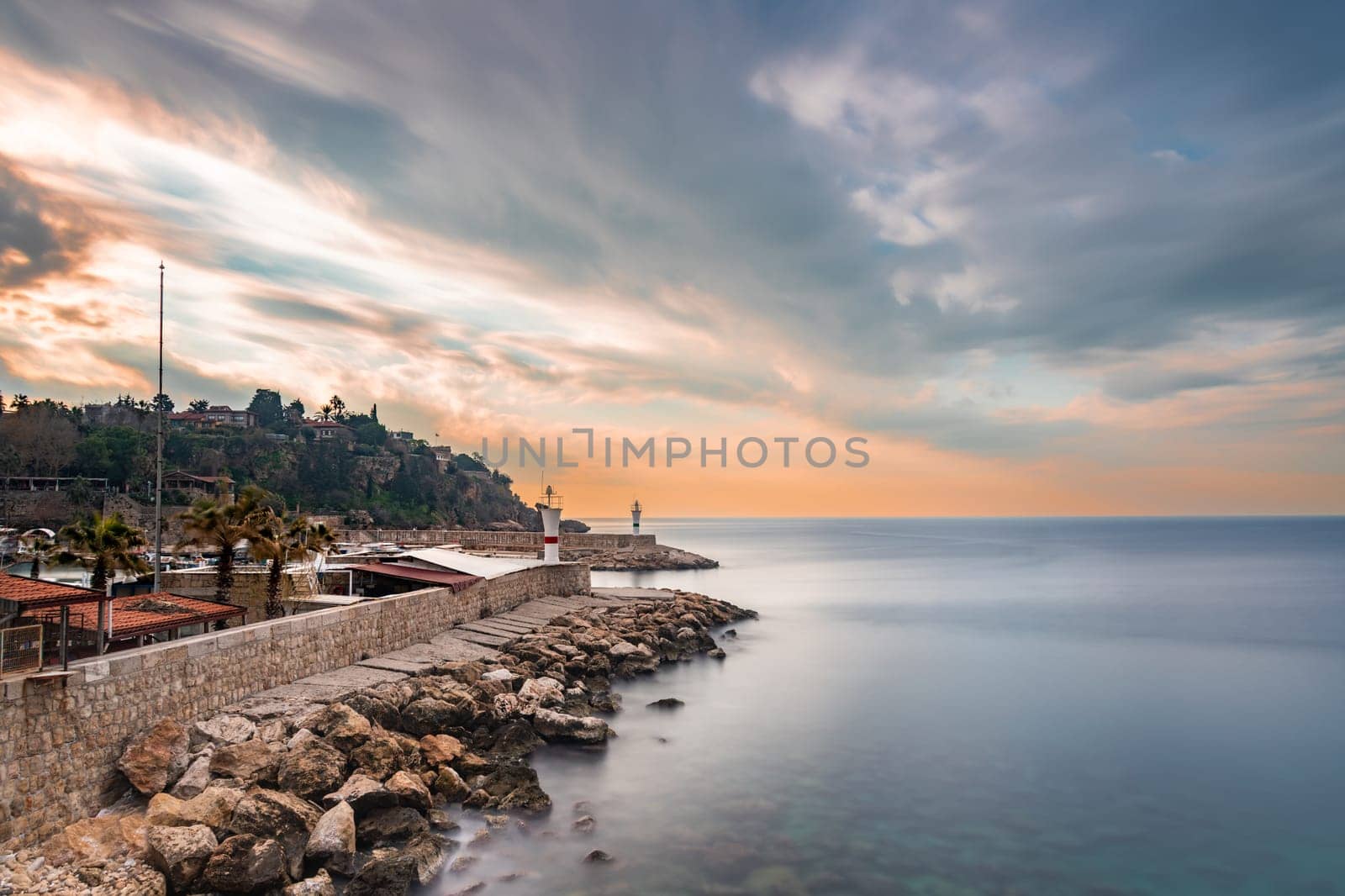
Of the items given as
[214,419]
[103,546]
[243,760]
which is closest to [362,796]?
[243,760]

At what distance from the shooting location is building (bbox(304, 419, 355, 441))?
320ft

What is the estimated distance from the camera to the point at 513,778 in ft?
43.2

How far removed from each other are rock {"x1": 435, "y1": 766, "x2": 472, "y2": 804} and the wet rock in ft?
1.47

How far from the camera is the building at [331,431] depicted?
97.6 m

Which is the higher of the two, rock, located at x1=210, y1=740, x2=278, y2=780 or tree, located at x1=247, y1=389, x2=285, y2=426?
tree, located at x1=247, y1=389, x2=285, y2=426

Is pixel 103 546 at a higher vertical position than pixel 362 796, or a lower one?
higher

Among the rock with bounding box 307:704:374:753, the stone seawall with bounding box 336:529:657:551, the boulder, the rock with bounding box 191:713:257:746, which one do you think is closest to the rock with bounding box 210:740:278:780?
the rock with bounding box 191:713:257:746

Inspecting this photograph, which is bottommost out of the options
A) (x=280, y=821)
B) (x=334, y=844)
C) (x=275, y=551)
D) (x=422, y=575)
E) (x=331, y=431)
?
(x=334, y=844)

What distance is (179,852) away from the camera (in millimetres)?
8789

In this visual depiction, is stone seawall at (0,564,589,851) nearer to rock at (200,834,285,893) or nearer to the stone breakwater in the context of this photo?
the stone breakwater

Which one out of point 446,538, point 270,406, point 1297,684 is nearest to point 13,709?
point 1297,684

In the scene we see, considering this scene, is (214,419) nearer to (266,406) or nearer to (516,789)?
(266,406)

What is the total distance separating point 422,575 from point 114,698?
13.5m

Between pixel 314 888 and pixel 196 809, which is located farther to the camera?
pixel 196 809
